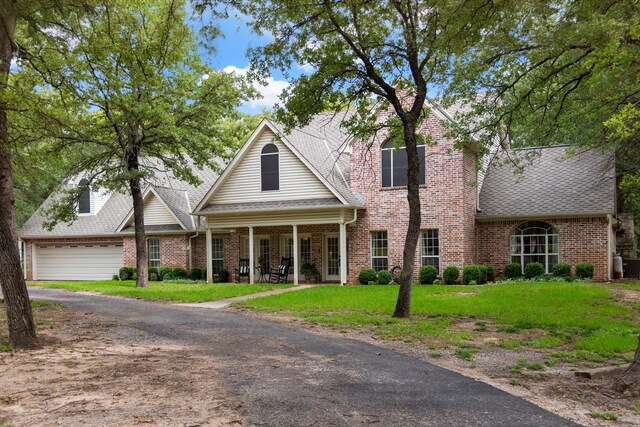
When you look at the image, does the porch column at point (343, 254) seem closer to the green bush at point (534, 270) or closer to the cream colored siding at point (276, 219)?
the cream colored siding at point (276, 219)

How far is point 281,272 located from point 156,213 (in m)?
7.70

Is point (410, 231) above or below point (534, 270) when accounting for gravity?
above

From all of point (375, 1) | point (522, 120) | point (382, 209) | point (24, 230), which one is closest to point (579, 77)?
point (522, 120)

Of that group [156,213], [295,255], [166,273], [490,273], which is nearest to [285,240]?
[295,255]

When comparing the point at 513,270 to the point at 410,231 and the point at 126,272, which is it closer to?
the point at 410,231

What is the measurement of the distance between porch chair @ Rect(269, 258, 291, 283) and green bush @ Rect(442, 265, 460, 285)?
21.6ft

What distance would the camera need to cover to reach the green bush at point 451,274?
19469 millimetres

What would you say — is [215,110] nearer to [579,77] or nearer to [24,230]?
[579,77]

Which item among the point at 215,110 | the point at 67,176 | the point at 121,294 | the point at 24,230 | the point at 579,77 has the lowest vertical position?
the point at 121,294

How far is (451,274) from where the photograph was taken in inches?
768

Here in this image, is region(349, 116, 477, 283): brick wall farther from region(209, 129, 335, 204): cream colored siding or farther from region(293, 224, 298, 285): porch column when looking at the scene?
region(293, 224, 298, 285): porch column

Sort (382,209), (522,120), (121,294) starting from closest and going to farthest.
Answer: (522,120) < (121,294) < (382,209)

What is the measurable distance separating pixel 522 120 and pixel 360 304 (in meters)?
6.46

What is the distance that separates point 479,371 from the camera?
23.2 ft
